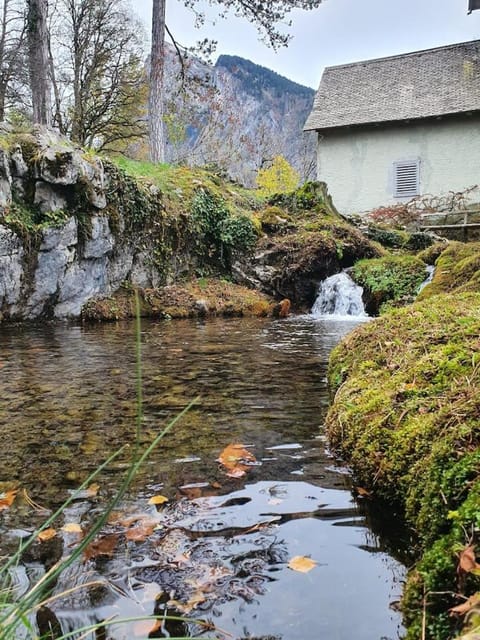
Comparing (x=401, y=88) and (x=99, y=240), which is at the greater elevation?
(x=401, y=88)

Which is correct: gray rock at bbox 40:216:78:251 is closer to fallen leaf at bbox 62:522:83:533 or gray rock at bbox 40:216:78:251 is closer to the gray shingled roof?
fallen leaf at bbox 62:522:83:533

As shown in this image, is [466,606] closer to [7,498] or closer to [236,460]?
[236,460]

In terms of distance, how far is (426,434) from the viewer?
6.73 ft

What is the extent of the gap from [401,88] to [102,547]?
2194cm

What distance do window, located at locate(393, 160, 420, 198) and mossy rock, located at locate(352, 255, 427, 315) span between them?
8.29 meters

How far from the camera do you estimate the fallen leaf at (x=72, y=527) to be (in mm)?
1984

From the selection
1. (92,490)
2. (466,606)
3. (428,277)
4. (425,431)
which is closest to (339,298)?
(428,277)

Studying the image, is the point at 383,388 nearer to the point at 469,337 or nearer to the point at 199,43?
the point at 469,337

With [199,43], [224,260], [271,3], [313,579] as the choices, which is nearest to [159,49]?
[199,43]

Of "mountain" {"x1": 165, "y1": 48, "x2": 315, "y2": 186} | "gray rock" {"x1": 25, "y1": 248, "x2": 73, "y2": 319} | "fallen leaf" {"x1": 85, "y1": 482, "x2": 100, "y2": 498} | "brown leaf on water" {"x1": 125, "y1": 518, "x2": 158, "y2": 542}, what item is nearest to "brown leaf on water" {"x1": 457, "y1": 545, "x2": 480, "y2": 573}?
"brown leaf on water" {"x1": 125, "y1": 518, "x2": 158, "y2": 542}

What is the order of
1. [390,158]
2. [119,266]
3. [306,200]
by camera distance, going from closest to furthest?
[119,266] → [306,200] → [390,158]

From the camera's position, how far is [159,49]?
1486cm

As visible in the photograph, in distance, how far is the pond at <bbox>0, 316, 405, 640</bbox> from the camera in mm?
1496

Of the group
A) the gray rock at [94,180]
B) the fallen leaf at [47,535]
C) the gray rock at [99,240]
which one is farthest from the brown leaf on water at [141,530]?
the gray rock at [94,180]
